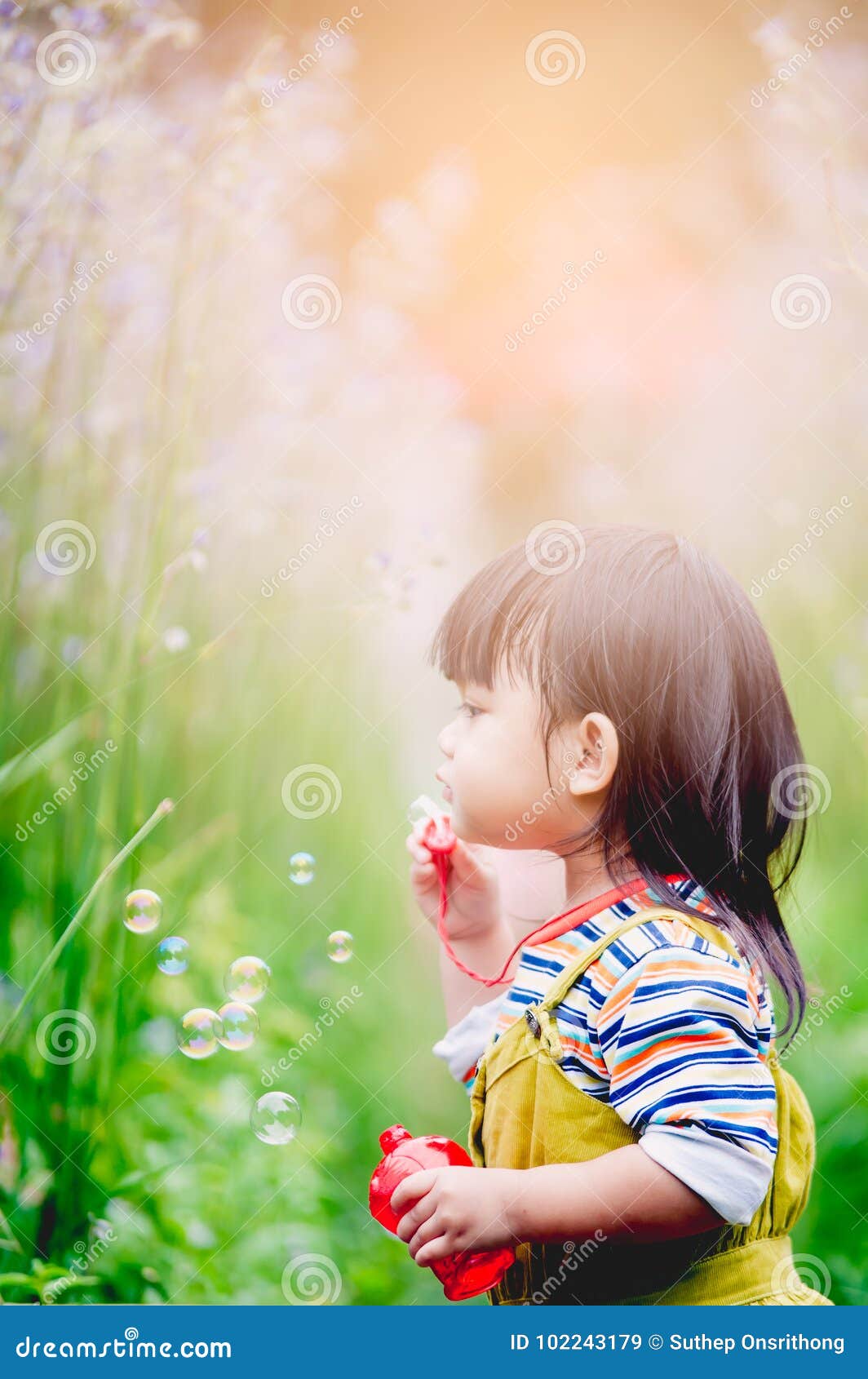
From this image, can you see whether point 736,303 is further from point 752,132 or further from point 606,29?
point 606,29

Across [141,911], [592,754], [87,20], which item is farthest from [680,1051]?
[87,20]

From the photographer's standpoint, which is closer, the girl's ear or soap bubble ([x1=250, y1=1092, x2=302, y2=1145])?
the girl's ear

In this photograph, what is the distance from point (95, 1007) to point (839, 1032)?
89 centimetres

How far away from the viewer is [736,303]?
1477 millimetres

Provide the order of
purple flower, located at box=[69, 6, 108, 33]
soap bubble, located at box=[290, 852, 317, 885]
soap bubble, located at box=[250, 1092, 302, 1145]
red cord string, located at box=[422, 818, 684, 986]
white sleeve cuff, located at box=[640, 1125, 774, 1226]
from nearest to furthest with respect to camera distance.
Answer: white sleeve cuff, located at box=[640, 1125, 774, 1226], red cord string, located at box=[422, 818, 684, 986], soap bubble, located at box=[250, 1092, 302, 1145], soap bubble, located at box=[290, 852, 317, 885], purple flower, located at box=[69, 6, 108, 33]

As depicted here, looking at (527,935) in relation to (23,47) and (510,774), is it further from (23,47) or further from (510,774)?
(23,47)

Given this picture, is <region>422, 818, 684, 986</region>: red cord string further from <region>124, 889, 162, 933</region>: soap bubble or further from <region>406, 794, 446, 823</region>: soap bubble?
<region>124, 889, 162, 933</region>: soap bubble

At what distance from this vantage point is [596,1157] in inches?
39.0

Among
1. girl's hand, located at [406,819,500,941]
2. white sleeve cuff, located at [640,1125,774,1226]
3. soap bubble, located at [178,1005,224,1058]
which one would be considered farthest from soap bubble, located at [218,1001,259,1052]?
white sleeve cuff, located at [640,1125,774,1226]

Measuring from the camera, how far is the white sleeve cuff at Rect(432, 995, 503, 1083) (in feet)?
3.98

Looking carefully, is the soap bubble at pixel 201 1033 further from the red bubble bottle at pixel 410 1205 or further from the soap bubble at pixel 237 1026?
the red bubble bottle at pixel 410 1205

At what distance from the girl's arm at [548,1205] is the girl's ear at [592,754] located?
0.31 metres

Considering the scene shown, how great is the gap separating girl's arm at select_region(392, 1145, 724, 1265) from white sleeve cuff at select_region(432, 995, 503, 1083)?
21cm
